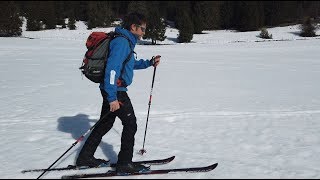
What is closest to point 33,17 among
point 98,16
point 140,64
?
point 98,16

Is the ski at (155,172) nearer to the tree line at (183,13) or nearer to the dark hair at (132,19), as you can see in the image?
the dark hair at (132,19)

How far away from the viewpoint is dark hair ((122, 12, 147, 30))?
15.1 ft

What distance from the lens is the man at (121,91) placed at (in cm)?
436

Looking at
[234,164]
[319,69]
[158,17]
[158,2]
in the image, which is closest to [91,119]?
[234,164]

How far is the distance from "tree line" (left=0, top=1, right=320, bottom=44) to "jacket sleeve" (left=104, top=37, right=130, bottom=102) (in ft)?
176

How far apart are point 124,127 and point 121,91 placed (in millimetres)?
479

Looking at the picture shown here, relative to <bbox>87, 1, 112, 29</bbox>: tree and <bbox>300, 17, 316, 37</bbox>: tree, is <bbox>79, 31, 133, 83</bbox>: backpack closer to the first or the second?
<bbox>300, 17, 316, 37</bbox>: tree

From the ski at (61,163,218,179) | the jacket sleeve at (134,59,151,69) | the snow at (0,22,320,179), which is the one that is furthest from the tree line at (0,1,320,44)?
the ski at (61,163,218,179)

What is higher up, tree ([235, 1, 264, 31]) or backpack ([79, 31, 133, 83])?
tree ([235, 1, 264, 31])

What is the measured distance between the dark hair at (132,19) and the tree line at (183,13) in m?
53.3

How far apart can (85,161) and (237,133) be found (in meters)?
3.39

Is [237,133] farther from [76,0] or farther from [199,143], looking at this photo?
[76,0]

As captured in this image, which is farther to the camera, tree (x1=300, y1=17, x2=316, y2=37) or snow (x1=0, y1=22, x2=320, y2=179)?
tree (x1=300, y1=17, x2=316, y2=37)

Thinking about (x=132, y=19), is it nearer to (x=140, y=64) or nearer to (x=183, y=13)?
(x=140, y=64)
